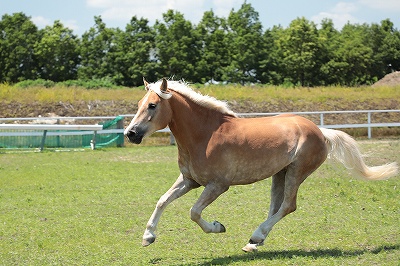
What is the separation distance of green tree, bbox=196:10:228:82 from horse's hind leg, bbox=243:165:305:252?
44927 millimetres

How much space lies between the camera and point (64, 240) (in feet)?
28.1

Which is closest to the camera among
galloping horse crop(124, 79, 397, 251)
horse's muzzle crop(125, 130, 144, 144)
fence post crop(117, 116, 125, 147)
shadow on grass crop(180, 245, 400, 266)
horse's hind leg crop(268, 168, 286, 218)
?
shadow on grass crop(180, 245, 400, 266)

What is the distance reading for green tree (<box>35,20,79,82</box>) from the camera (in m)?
57.9

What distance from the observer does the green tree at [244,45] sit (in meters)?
54.6

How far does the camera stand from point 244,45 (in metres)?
55.8

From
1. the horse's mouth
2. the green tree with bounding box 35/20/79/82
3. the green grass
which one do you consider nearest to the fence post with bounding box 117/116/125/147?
the green grass

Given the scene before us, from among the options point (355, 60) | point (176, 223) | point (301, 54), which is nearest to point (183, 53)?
point (301, 54)

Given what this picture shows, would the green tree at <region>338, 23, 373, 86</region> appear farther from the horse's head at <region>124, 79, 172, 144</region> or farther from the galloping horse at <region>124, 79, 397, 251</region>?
the horse's head at <region>124, 79, 172, 144</region>

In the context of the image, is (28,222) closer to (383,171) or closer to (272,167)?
(272,167)

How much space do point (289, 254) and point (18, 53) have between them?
2138 inches

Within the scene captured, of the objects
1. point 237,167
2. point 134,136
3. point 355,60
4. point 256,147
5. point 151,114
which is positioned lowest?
point 237,167

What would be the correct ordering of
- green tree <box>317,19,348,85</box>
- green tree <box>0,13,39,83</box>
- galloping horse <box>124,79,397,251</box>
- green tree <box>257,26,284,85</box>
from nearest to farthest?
galloping horse <box>124,79,397,251</box> → green tree <box>257,26,284,85</box> → green tree <box>0,13,39,83</box> → green tree <box>317,19,348,85</box>

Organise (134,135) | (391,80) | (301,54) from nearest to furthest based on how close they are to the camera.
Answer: (134,135) < (391,80) < (301,54)

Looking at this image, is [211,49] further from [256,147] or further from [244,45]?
[256,147]
